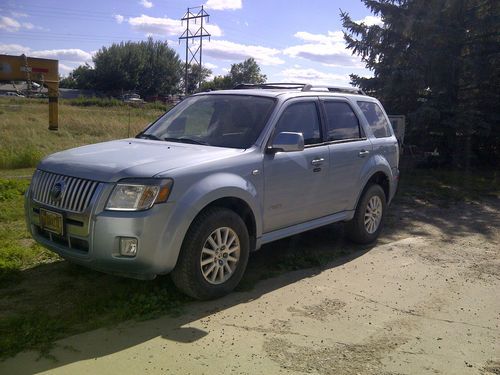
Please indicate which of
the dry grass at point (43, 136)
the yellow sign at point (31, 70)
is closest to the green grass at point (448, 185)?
the dry grass at point (43, 136)

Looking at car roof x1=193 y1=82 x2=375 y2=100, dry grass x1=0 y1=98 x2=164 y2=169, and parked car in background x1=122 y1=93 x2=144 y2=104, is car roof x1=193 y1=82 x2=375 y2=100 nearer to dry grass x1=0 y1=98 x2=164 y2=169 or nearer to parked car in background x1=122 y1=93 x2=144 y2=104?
dry grass x1=0 y1=98 x2=164 y2=169

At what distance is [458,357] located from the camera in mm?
3775

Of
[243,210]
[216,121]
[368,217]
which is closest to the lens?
[243,210]

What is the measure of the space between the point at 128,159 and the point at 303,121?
205 centimetres

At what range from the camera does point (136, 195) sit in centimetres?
410

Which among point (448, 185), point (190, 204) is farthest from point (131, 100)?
point (190, 204)

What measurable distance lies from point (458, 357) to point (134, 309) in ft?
8.09

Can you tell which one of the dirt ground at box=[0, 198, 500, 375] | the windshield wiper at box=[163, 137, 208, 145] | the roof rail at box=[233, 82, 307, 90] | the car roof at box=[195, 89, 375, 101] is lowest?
the dirt ground at box=[0, 198, 500, 375]

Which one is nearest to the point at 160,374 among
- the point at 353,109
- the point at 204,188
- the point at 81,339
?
the point at 81,339

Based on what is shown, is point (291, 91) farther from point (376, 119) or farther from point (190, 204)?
point (190, 204)

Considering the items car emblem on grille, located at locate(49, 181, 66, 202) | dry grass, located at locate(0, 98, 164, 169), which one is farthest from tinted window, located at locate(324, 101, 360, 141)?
dry grass, located at locate(0, 98, 164, 169)

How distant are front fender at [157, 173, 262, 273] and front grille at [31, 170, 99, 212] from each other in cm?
67

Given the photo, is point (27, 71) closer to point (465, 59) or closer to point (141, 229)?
point (141, 229)

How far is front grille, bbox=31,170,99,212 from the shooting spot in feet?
13.7
